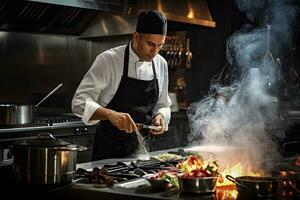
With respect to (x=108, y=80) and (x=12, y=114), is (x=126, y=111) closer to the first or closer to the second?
(x=108, y=80)

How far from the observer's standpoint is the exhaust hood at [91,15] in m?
5.23

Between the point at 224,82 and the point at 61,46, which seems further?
the point at 224,82

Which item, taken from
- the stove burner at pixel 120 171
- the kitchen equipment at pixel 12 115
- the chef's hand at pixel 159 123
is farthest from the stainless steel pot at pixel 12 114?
the stove burner at pixel 120 171

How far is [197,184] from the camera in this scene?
2.22 metres

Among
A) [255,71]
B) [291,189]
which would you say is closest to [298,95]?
[255,71]

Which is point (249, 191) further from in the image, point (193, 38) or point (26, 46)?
point (193, 38)

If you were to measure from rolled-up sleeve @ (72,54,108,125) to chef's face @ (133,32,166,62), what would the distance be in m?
0.29

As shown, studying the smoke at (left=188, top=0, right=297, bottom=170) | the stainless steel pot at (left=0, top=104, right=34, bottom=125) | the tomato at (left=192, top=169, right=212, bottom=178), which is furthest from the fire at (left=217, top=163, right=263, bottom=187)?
the smoke at (left=188, top=0, right=297, bottom=170)

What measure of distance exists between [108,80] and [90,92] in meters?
0.21

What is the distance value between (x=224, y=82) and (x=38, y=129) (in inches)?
137

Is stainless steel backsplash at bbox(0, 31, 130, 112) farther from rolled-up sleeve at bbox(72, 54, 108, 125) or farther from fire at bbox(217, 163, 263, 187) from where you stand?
fire at bbox(217, 163, 263, 187)

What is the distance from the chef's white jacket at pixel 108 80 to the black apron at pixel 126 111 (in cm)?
4

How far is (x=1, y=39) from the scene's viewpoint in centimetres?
537

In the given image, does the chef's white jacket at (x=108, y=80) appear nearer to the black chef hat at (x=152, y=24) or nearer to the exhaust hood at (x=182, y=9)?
the black chef hat at (x=152, y=24)
